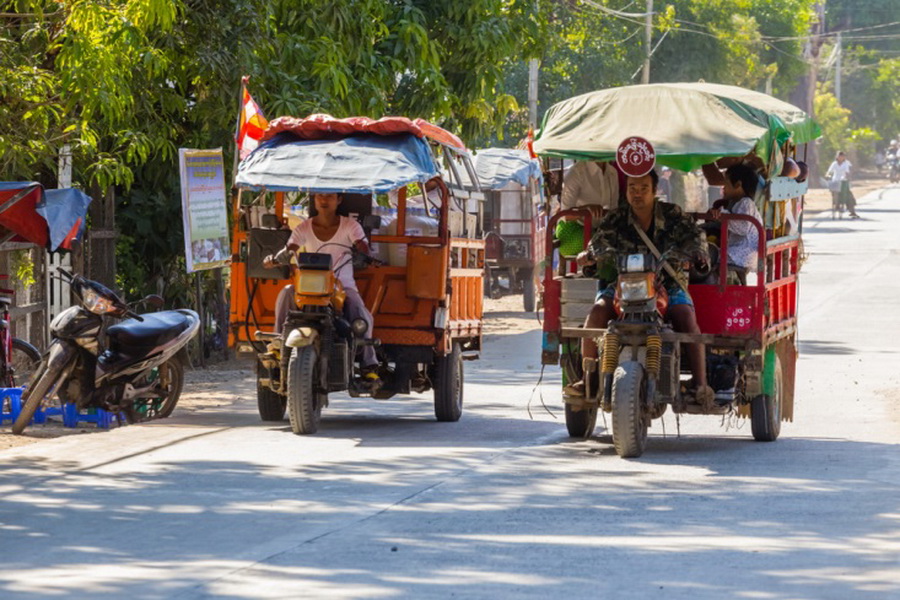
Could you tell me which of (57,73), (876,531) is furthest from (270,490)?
(57,73)

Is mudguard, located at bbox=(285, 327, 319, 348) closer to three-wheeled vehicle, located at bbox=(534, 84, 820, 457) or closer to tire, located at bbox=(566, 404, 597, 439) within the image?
three-wheeled vehicle, located at bbox=(534, 84, 820, 457)

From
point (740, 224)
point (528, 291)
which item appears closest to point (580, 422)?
point (740, 224)

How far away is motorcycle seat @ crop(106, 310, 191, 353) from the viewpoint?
42.3ft

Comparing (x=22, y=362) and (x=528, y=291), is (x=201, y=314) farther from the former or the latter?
(x=528, y=291)

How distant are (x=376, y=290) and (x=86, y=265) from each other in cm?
474

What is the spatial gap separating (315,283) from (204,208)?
446 cm

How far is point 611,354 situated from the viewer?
11.1 meters

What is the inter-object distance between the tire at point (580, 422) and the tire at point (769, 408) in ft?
3.70

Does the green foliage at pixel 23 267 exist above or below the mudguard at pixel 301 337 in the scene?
above

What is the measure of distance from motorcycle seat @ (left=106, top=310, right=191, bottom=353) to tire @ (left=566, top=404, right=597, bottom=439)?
3.17 m

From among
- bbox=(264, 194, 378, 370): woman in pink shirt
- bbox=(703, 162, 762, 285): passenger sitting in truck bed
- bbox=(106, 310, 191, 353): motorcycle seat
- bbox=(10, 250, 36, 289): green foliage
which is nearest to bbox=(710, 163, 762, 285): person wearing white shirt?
bbox=(703, 162, 762, 285): passenger sitting in truck bed

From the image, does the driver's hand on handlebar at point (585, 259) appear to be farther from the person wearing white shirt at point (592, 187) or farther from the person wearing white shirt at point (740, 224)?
the person wearing white shirt at point (740, 224)

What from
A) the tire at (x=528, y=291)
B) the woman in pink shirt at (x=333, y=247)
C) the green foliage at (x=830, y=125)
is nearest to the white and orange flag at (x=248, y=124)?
the woman in pink shirt at (x=333, y=247)

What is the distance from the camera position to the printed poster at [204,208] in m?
16.0
